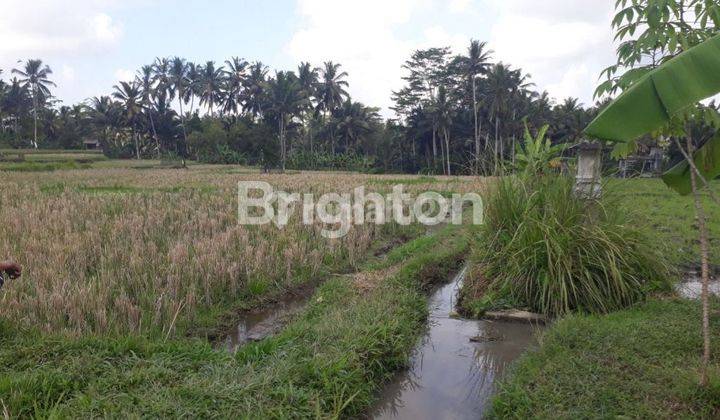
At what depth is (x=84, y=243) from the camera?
22.5 feet

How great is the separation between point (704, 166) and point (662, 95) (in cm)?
116

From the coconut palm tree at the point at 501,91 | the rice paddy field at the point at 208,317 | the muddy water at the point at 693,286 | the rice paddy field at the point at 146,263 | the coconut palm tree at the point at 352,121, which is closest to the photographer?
the rice paddy field at the point at 208,317

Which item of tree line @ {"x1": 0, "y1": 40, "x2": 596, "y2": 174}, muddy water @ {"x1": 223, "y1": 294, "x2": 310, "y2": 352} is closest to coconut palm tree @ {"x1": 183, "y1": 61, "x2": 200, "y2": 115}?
tree line @ {"x1": 0, "y1": 40, "x2": 596, "y2": 174}

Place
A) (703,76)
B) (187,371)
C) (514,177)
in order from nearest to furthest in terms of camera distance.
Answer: (703,76)
(187,371)
(514,177)

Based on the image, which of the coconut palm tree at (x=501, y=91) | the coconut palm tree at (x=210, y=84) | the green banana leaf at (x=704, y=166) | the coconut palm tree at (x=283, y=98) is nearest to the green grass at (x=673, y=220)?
the green banana leaf at (x=704, y=166)

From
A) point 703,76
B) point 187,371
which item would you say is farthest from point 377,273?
point 703,76

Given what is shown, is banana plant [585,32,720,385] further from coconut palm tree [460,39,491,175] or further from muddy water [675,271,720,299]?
coconut palm tree [460,39,491,175]

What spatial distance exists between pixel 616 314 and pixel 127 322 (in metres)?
4.22

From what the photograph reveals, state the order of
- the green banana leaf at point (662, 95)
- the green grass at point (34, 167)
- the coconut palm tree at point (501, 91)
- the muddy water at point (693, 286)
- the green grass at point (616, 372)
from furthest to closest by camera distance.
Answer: the coconut palm tree at point (501, 91) < the green grass at point (34, 167) < the muddy water at point (693, 286) < the green grass at point (616, 372) < the green banana leaf at point (662, 95)

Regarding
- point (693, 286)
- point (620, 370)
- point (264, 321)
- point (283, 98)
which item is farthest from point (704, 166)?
point (283, 98)

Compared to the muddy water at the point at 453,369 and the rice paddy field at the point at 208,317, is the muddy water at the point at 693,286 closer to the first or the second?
the rice paddy field at the point at 208,317

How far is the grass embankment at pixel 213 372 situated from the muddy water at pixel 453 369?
151mm

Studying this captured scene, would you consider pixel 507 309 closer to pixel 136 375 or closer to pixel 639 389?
pixel 639 389

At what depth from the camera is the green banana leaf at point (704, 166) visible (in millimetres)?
3400
